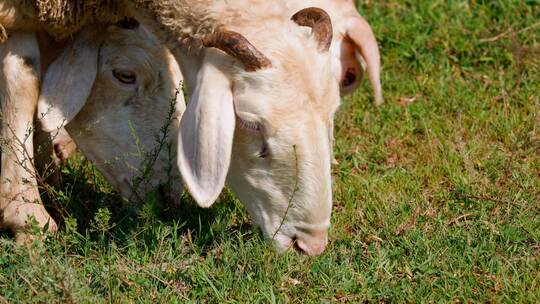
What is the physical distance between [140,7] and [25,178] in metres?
1.04

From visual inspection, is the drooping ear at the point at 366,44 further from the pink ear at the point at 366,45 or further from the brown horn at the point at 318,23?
the brown horn at the point at 318,23

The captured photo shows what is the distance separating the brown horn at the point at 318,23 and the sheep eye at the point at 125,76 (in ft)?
3.57

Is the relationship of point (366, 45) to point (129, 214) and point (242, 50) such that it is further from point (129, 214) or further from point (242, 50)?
point (129, 214)

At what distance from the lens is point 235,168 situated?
16.9ft

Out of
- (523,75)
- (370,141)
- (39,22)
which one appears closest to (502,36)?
(523,75)

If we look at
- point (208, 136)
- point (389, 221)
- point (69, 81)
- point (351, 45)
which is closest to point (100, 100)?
point (69, 81)

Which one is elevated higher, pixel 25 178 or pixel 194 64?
pixel 194 64

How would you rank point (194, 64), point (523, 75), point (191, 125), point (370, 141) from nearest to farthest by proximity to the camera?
point (191, 125), point (194, 64), point (370, 141), point (523, 75)

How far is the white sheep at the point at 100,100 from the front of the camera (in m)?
5.54

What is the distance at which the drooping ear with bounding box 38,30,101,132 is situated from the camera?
561cm

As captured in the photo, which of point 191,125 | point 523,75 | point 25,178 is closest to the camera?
point 191,125

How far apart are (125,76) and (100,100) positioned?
187mm

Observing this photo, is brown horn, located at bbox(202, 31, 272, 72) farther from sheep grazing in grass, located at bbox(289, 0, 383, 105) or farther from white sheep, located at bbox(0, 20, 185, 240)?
sheep grazing in grass, located at bbox(289, 0, 383, 105)

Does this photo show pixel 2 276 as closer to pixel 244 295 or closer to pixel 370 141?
pixel 244 295
